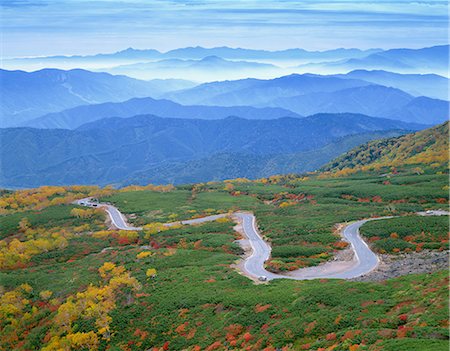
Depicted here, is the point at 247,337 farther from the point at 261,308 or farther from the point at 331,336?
the point at 331,336

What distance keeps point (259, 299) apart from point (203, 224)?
45850mm

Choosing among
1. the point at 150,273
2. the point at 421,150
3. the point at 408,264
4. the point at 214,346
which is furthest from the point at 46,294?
the point at 421,150

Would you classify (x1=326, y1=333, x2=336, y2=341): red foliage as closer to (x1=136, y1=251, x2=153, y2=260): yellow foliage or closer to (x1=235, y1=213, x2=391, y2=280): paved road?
(x1=235, y1=213, x2=391, y2=280): paved road

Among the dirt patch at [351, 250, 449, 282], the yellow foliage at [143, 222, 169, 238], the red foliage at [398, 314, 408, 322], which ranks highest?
the red foliage at [398, 314, 408, 322]

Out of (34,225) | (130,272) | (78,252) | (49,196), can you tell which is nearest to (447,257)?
(130,272)

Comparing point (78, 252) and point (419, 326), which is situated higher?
point (419, 326)

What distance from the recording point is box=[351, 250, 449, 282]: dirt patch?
164 feet

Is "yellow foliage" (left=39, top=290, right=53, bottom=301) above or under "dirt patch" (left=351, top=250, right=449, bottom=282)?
under

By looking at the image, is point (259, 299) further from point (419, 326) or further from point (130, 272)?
point (130, 272)

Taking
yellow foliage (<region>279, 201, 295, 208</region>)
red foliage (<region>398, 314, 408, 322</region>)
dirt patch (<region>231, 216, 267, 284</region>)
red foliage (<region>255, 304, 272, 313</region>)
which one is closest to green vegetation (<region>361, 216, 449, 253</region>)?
dirt patch (<region>231, 216, 267, 284</region>)

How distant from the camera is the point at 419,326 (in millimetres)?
32719

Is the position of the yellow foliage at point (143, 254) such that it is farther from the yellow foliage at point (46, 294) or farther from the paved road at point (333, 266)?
the paved road at point (333, 266)

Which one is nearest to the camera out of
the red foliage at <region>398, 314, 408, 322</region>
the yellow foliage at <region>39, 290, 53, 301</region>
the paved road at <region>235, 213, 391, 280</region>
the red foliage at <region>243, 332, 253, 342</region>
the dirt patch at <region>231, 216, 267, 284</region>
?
the red foliage at <region>398, 314, 408, 322</region>

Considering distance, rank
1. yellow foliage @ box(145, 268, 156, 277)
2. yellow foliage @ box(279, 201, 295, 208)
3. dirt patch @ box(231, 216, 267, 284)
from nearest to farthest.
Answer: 1. dirt patch @ box(231, 216, 267, 284)
2. yellow foliage @ box(145, 268, 156, 277)
3. yellow foliage @ box(279, 201, 295, 208)
